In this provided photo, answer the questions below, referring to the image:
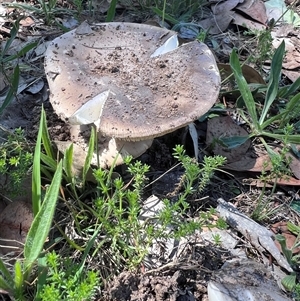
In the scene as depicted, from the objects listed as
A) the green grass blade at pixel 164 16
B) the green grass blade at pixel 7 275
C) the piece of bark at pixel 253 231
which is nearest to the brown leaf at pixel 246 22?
the green grass blade at pixel 164 16

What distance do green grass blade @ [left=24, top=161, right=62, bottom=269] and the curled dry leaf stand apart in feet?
0.71

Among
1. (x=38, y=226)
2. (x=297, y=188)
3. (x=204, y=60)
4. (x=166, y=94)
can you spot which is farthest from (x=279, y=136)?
(x=38, y=226)

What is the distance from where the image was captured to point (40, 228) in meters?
1.51

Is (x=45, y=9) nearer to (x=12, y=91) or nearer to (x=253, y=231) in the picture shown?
(x=12, y=91)

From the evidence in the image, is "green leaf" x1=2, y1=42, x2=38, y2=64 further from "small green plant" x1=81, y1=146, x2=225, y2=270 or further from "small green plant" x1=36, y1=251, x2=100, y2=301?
"small green plant" x1=36, y1=251, x2=100, y2=301

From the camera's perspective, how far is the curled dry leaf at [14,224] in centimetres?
173

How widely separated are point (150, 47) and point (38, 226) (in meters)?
0.95

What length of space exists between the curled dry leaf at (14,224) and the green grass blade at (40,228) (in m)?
0.22

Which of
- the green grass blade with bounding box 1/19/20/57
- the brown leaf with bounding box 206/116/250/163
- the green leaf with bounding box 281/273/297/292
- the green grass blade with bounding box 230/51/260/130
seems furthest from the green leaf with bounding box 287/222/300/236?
the green grass blade with bounding box 1/19/20/57

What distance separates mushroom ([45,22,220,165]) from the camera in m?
1.75

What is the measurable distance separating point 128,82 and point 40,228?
0.69 metres

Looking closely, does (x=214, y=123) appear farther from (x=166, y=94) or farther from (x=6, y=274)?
(x=6, y=274)

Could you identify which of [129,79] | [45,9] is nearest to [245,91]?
[129,79]

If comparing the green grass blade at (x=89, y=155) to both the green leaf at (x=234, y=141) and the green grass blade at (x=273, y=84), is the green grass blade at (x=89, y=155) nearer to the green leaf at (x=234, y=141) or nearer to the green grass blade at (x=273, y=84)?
the green leaf at (x=234, y=141)
